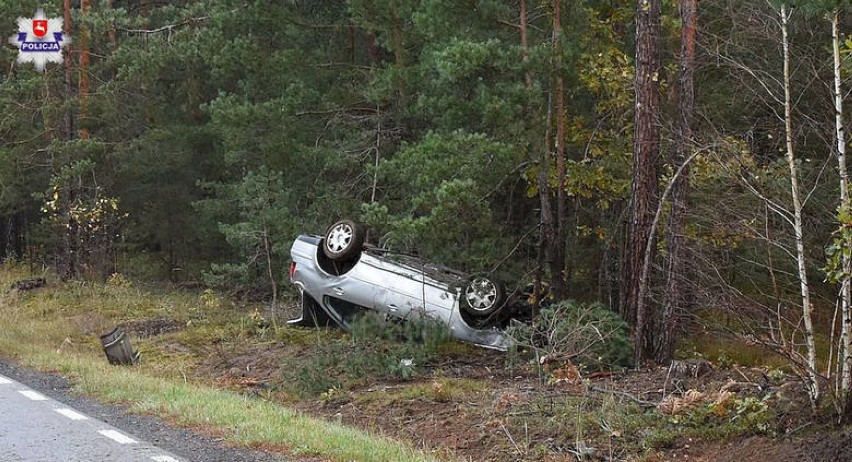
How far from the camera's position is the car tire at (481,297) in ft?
54.3

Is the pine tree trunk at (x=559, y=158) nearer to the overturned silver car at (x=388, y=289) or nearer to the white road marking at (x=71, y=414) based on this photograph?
the overturned silver car at (x=388, y=289)

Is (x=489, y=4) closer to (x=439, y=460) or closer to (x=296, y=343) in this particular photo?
(x=296, y=343)

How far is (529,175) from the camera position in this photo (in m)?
18.4

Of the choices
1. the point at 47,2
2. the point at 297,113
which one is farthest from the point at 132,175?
the point at 297,113

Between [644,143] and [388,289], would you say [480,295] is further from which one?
[644,143]

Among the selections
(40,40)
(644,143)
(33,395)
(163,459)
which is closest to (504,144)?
(644,143)

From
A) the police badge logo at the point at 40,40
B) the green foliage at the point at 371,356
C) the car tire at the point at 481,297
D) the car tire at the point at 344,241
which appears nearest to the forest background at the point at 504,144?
the police badge logo at the point at 40,40

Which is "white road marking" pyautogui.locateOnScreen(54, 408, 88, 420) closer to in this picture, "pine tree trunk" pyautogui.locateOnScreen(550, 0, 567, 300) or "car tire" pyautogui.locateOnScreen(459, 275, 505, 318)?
A: "car tire" pyautogui.locateOnScreen(459, 275, 505, 318)

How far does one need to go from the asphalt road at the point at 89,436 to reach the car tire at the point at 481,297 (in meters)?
6.72

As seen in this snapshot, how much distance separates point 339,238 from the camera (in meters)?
18.2

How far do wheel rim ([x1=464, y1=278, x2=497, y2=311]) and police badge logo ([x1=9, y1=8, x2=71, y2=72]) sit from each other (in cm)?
1565

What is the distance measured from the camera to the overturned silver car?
54.6 feet

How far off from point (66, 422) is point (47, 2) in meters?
18.9

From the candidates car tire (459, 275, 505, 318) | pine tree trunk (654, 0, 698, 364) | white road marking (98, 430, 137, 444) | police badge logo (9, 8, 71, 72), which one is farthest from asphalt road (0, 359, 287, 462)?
police badge logo (9, 8, 71, 72)
